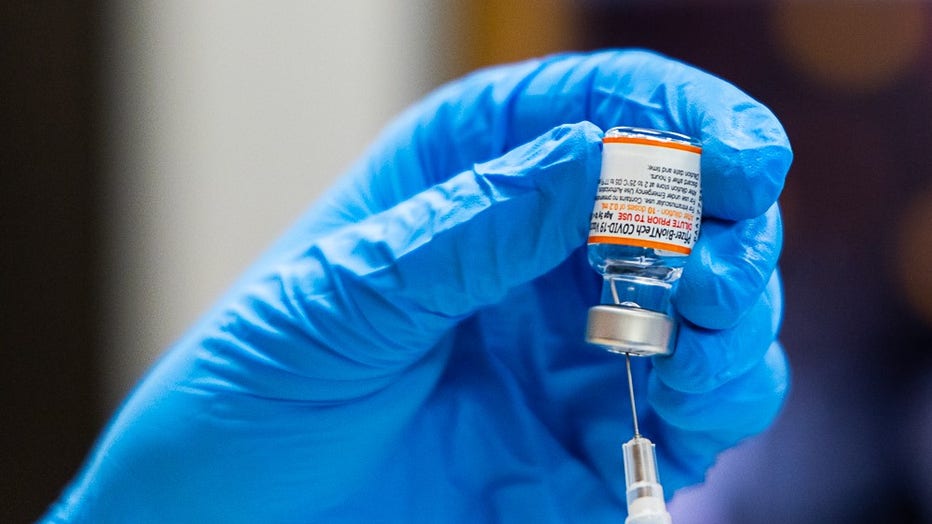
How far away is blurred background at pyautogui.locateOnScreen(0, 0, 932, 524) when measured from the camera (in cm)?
191

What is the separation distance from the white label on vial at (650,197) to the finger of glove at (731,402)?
189mm

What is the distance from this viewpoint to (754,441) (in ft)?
5.95

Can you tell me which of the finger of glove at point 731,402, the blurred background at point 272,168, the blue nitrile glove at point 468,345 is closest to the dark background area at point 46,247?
the blurred background at point 272,168

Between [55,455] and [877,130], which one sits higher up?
[877,130]

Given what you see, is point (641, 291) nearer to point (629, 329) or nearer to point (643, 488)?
point (629, 329)

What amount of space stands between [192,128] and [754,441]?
150 cm

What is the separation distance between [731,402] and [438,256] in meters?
0.34

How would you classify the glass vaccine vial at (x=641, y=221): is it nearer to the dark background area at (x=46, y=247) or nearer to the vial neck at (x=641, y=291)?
the vial neck at (x=641, y=291)

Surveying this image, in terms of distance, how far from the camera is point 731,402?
834 mm

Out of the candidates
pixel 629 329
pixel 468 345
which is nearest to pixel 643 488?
pixel 629 329

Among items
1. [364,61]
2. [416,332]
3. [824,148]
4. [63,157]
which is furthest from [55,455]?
[824,148]

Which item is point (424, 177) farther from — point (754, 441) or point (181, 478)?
point (754, 441)

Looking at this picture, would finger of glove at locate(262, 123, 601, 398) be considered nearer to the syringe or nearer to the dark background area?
the syringe

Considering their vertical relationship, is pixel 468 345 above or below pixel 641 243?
Result: below
